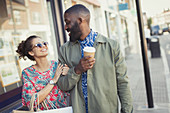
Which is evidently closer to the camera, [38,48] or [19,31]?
[38,48]

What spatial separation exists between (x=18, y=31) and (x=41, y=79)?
8.39ft

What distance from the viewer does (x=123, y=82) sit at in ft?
6.13

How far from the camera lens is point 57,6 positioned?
15.9 feet

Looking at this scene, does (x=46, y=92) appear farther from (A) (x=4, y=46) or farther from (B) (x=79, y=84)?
(A) (x=4, y=46)

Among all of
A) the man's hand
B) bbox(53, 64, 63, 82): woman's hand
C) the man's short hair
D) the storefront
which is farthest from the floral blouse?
the storefront

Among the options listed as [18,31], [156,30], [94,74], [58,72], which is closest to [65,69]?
[58,72]

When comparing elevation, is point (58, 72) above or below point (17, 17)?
below

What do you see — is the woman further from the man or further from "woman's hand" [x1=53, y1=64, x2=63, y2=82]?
the man

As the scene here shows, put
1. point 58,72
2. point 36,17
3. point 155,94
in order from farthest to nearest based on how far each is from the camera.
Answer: point 155,94 → point 36,17 → point 58,72

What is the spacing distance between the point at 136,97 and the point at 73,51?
3.88 meters

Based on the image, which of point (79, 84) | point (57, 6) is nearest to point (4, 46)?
point (57, 6)

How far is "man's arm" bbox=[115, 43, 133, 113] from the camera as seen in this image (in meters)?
1.83

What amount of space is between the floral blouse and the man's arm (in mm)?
591

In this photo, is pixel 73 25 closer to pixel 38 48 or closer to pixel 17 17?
pixel 38 48
